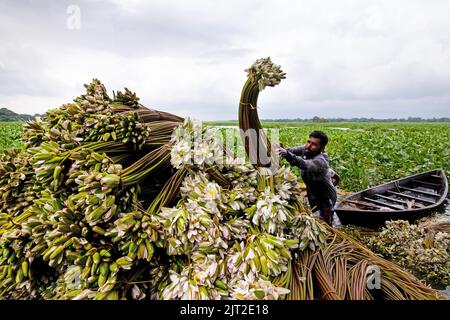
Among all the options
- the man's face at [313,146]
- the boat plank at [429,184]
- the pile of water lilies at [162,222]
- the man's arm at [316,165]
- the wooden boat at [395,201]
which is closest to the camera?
the pile of water lilies at [162,222]

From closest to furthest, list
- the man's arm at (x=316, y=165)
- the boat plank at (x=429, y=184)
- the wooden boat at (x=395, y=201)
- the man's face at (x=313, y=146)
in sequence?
the man's arm at (x=316, y=165), the man's face at (x=313, y=146), the wooden boat at (x=395, y=201), the boat plank at (x=429, y=184)

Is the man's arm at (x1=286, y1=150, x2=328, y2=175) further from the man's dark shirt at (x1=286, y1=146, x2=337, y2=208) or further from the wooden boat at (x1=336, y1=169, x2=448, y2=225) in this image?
the wooden boat at (x1=336, y1=169, x2=448, y2=225)

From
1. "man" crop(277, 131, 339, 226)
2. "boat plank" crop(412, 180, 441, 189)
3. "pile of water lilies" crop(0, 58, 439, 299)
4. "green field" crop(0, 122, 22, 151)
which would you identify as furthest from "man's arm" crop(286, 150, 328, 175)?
"green field" crop(0, 122, 22, 151)

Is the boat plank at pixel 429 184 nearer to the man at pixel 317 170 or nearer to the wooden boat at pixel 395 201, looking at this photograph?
the wooden boat at pixel 395 201

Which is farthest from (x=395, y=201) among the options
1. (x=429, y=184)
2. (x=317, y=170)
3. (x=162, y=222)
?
(x=162, y=222)

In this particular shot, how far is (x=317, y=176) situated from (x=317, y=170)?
0.15 metres

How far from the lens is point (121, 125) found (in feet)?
6.37

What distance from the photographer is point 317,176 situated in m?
3.44

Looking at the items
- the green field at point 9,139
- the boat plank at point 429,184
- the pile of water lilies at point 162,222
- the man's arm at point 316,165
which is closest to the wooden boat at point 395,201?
the boat plank at point 429,184

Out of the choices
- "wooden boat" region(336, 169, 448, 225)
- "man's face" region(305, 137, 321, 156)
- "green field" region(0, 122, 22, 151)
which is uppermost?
"man's face" region(305, 137, 321, 156)

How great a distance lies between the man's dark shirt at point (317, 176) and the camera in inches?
129

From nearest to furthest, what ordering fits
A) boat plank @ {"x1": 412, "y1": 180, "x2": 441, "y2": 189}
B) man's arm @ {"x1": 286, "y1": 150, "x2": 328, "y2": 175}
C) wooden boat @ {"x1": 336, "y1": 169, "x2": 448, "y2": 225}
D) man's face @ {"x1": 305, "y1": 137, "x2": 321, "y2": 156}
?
man's arm @ {"x1": 286, "y1": 150, "x2": 328, "y2": 175} → man's face @ {"x1": 305, "y1": 137, "x2": 321, "y2": 156} → wooden boat @ {"x1": 336, "y1": 169, "x2": 448, "y2": 225} → boat plank @ {"x1": 412, "y1": 180, "x2": 441, "y2": 189}

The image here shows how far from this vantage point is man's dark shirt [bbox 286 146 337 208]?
327cm
